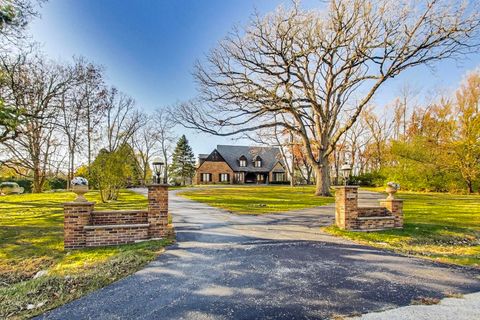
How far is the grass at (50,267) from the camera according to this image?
346 cm

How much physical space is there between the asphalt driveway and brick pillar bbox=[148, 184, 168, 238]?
0.66m

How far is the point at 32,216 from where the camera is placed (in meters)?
10.1

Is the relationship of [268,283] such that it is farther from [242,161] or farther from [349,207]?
[242,161]

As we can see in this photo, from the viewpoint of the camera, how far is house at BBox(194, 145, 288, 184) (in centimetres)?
4278

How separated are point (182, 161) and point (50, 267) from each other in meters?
37.1

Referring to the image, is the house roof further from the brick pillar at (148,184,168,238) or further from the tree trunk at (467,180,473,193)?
the brick pillar at (148,184,168,238)

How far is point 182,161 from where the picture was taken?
41500 mm

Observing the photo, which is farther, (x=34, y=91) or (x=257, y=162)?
(x=257, y=162)

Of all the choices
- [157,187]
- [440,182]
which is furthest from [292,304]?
[440,182]

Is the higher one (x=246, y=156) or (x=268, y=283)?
(x=246, y=156)

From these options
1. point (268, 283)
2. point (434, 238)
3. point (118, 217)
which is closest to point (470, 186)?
point (434, 238)

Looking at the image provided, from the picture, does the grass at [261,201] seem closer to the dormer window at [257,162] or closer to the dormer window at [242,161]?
the dormer window at [242,161]

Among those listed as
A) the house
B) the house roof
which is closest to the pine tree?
the house

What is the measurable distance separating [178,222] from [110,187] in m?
8.21
